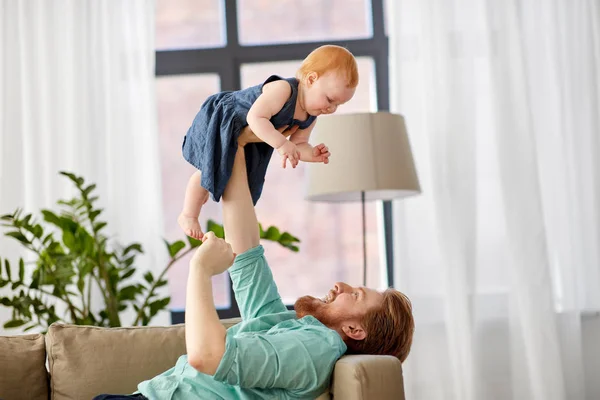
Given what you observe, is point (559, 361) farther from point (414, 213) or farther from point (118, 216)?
point (118, 216)

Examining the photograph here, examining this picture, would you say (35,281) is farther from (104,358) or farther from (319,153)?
(319,153)

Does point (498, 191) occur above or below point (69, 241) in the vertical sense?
above

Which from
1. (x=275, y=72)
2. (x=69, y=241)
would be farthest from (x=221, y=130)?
(x=275, y=72)

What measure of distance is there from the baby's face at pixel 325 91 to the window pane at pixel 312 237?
2.39 metres

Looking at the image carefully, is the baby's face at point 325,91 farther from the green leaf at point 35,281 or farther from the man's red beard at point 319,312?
the green leaf at point 35,281

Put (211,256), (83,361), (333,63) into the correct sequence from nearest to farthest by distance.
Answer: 1. (211,256)
2. (333,63)
3. (83,361)

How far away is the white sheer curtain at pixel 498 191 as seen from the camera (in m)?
3.80

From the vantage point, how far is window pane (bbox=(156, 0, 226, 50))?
4258 mm

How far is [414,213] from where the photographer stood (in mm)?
3896

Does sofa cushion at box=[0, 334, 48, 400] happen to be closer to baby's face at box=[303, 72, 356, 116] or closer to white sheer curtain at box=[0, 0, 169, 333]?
baby's face at box=[303, 72, 356, 116]

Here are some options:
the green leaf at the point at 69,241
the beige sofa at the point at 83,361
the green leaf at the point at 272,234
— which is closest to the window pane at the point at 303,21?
the green leaf at the point at 272,234

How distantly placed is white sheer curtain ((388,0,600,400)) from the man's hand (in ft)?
7.53

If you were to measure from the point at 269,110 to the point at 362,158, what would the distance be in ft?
5.18

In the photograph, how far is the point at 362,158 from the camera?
327cm
